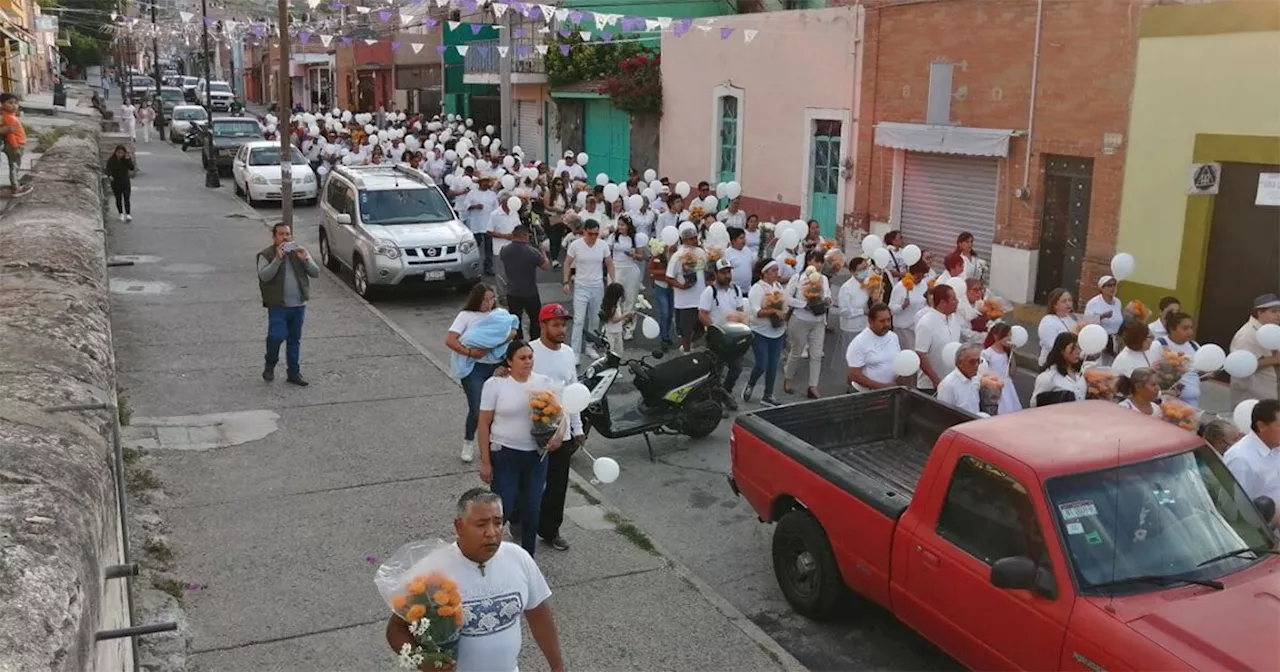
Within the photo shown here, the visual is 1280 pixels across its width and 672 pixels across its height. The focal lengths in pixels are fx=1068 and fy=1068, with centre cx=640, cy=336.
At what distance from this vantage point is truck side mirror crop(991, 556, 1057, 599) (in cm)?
477

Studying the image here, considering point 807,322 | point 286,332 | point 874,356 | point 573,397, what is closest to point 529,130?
point 286,332

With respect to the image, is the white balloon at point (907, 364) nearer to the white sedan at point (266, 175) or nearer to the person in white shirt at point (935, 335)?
the person in white shirt at point (935, 335)

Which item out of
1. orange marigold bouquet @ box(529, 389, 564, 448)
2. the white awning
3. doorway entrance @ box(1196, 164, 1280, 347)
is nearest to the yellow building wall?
doorway entrance @ box(1196, 164, 1280, 347)

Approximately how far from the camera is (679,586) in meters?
6.95

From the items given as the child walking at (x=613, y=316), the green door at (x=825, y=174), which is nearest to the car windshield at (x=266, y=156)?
the green door at (x=825, y=174)

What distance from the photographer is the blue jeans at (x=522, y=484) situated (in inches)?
264

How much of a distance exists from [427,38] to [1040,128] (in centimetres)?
3203

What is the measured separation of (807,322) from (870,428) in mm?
3524

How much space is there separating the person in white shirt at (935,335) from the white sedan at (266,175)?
64.3 ft

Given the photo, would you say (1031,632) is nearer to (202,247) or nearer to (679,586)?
(679,586)

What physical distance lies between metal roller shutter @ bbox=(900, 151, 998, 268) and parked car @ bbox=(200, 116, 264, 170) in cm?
1979

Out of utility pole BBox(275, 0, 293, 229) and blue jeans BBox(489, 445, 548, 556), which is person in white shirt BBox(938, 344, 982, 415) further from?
utility pole BBox(275, 0, 293, 229)

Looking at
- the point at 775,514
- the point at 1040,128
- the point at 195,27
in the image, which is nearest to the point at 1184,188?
the point at 1040,128

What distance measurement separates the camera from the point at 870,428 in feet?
25.2
